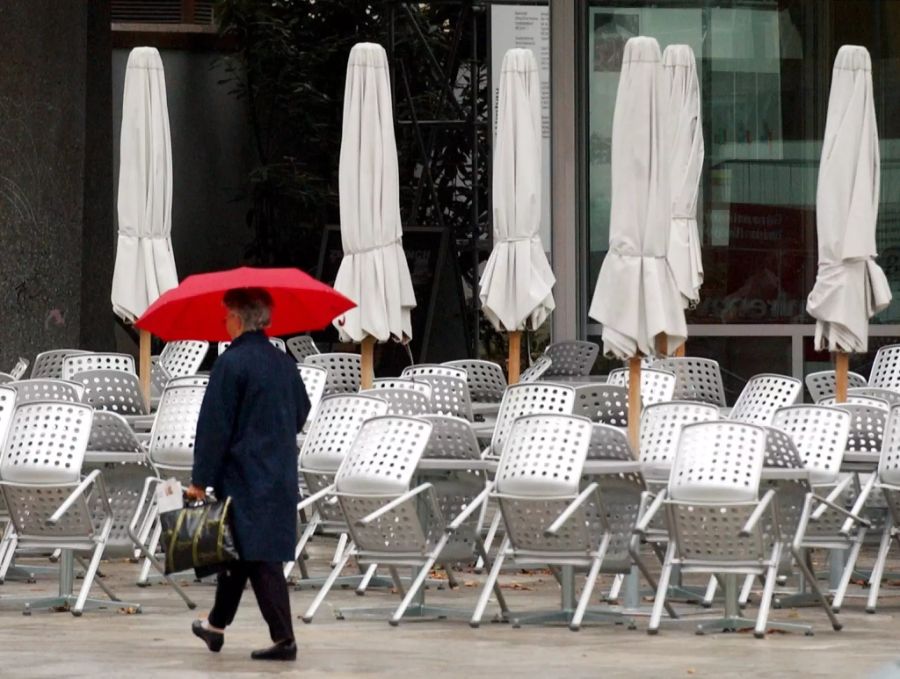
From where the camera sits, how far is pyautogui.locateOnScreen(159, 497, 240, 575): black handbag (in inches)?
345

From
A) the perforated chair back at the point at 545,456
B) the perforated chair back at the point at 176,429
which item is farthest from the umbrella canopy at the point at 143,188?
the perforated chair back at the point at 545,456

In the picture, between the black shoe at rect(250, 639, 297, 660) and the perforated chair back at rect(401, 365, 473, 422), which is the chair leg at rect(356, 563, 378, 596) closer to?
the perforated chair back at rect(401, 365, 473, 422)

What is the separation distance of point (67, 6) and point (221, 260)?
320 inches

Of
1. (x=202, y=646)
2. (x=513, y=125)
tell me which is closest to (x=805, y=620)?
(x=202, y=646)

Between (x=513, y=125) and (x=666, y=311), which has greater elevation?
(x=513, y=125)

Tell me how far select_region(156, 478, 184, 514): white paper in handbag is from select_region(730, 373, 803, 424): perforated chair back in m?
4.31

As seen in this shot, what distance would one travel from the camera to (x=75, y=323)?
57.7ft

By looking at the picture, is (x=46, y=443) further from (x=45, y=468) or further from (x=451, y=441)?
(x=451, y=441)

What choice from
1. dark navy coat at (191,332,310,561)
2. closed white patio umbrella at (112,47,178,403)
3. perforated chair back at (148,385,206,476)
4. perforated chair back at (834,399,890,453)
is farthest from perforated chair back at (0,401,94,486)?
perforated chair back at (834,399,890,453)

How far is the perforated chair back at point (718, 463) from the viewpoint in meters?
9.77

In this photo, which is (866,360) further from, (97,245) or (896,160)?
(97,245)

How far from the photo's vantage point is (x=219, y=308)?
9.67 meters

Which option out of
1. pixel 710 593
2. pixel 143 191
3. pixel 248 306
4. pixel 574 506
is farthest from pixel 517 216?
pixel 248 306

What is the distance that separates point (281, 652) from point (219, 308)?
1.63 metres
